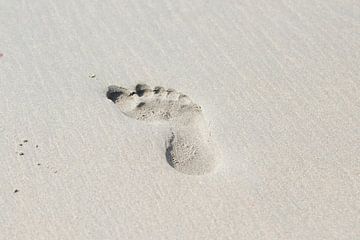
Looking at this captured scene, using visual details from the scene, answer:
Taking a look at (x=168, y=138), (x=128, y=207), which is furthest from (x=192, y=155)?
(x=128, y=207)

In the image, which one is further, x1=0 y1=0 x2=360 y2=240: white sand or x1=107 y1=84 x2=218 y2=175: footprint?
x1=107 y1=84 x2=218 y2=175: footprint

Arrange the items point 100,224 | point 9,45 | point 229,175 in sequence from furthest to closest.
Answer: point 9,45 < point 229,175 < point 100,224

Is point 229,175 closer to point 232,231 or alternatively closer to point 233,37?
point 232,231

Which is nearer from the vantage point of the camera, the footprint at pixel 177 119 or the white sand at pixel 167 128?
the white sand at pixel 167 128
